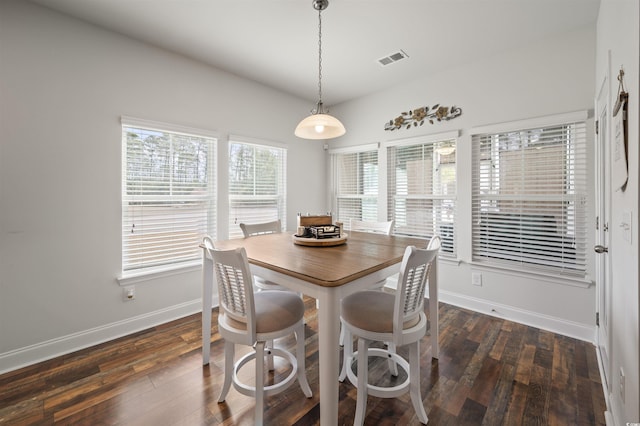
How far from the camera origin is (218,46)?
2.77 metres

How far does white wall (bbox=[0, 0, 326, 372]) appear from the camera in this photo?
2055 millimetres

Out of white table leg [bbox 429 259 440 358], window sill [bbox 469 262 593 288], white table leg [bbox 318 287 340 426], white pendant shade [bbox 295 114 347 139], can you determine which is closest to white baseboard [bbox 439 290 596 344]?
window sill [bbox 469 262 593 288]

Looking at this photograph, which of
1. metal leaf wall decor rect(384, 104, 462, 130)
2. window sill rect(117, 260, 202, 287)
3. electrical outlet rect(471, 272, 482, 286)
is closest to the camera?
window sill rect(117, 260, 202, 287)

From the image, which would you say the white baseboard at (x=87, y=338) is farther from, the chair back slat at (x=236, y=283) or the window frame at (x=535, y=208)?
the window frame at (x=535, y=208)

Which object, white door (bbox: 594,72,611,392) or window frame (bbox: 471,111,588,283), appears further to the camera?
window frame (bbox: 471,111,588,283)

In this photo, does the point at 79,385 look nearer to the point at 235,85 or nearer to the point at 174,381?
the point at 174,381

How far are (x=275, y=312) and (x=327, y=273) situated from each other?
49 cm

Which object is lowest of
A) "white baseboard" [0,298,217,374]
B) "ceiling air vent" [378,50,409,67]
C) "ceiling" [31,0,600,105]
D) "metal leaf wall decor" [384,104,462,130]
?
"white baseboard" [0,298,217,374]

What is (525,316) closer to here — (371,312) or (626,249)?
(626,249)

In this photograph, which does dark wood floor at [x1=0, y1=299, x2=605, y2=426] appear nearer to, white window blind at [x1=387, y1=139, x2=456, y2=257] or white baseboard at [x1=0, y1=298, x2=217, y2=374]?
white baseboard at [x1=0, y1=298, x2=217, y2=374]

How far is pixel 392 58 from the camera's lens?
3018 mm

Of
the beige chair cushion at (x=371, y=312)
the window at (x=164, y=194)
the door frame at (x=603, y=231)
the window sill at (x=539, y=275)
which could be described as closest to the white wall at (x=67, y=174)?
the window at (x=164, y=194)

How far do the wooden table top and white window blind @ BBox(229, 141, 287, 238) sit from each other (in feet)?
4.07

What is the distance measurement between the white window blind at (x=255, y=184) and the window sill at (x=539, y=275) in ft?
8.58
